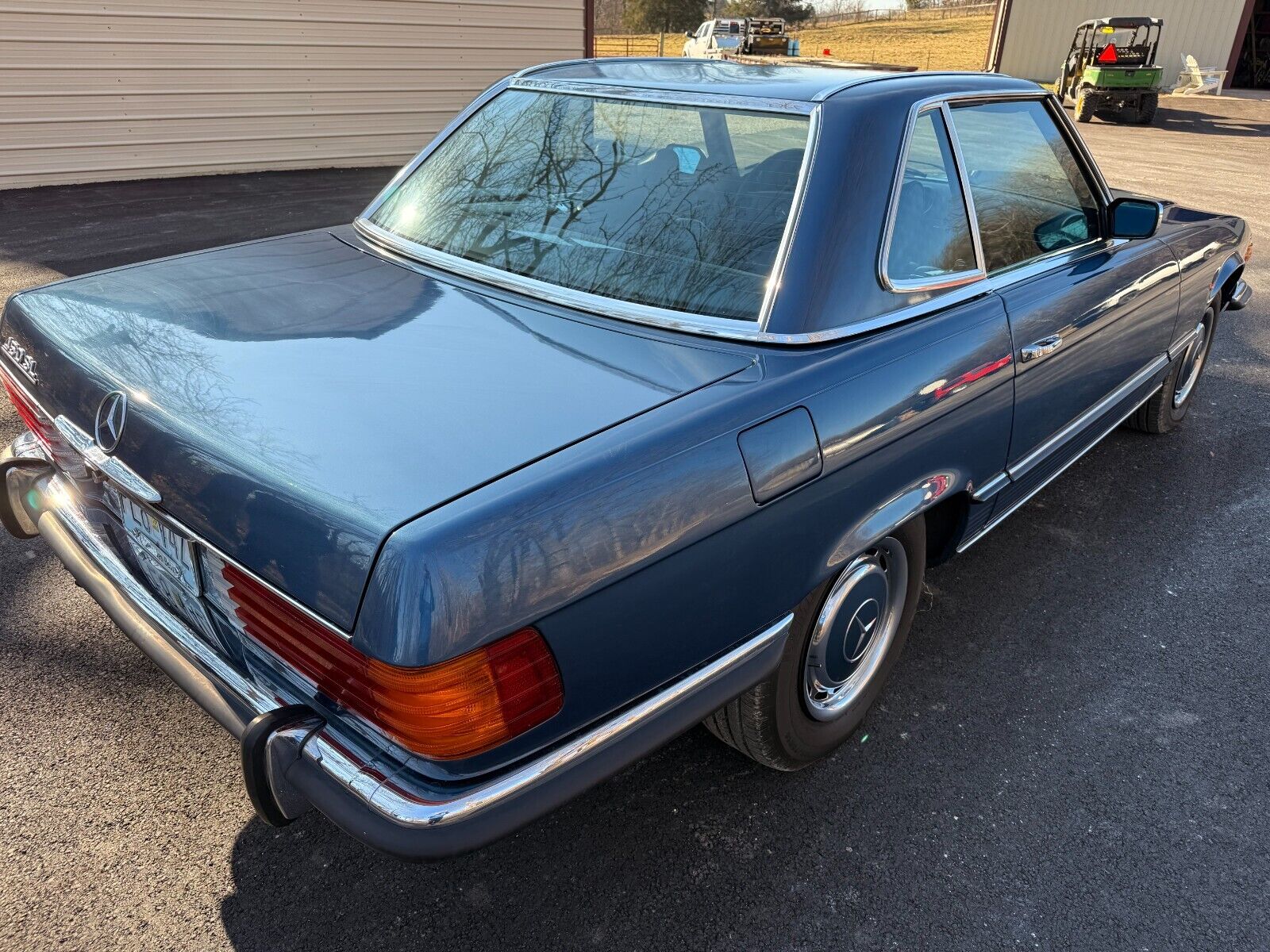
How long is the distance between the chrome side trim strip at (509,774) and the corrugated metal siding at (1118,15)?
26905 millimetres

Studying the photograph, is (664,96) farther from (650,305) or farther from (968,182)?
(968,182)

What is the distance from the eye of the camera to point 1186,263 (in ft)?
11.9

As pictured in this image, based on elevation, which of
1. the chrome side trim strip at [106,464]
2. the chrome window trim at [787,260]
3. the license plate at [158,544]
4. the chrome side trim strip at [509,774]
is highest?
the chrome window trim at [787,260]

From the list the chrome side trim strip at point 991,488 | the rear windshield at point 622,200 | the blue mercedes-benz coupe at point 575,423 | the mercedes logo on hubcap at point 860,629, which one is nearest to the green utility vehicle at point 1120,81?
the blue mercedes-benz coupe at point 575,423

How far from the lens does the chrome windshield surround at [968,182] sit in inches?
86.7

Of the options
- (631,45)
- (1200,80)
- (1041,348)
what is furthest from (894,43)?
(1041,348)

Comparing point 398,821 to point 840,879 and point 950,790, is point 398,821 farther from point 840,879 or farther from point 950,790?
point 950,790

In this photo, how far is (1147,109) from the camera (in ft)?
59.4

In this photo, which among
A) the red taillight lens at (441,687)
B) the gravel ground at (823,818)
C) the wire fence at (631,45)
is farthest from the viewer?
the wire fence at (631,45)

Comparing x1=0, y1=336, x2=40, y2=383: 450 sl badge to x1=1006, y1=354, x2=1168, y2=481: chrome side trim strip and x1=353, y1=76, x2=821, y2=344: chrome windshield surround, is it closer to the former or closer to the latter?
x1=353, y1=76, x2=821, y2=344: chrome windshield surround

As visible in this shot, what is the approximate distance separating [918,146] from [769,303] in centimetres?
74

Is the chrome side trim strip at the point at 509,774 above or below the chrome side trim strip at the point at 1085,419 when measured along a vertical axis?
above

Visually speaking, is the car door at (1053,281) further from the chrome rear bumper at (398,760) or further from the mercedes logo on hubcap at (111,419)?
the mercedes logo on hubcap at (111,419)

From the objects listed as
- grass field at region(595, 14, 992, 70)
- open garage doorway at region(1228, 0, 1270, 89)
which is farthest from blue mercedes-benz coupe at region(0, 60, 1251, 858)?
grass field at region(595, 14, 992, 70)
